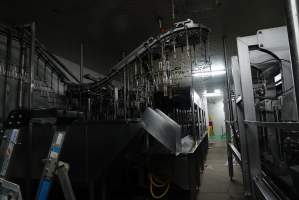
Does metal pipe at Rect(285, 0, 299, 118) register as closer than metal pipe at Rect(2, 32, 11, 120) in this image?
Yes

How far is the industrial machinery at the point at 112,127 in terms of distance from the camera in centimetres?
183

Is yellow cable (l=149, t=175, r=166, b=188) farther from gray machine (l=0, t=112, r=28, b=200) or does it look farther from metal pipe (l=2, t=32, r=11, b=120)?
metal pipe (l=2, t=32, r=11, b=120)

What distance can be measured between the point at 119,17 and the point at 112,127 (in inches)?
72.6

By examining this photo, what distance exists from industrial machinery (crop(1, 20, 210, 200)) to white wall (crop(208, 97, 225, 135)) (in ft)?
26.5

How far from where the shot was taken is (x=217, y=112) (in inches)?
436

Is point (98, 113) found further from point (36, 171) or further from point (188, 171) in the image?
point (188, 171)

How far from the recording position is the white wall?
1084 centimetres

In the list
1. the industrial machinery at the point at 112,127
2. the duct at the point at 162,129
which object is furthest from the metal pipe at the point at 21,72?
the duct at the point at 162,129

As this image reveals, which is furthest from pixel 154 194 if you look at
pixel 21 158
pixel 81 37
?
pixel 81 37

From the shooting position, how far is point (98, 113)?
3.27m

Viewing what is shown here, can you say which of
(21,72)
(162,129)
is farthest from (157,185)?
(21,72)

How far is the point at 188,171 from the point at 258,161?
0.95m

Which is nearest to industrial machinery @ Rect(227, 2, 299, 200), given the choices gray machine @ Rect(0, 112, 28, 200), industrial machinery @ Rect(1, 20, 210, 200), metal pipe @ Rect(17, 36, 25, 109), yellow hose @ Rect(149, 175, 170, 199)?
industrial machinery @ Rect(1, 20, 210, 200)

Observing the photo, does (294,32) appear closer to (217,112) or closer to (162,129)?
(162,129)
